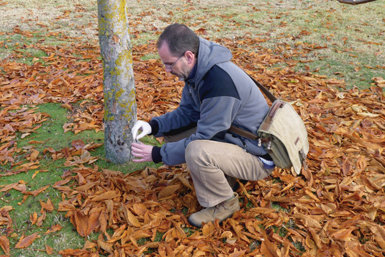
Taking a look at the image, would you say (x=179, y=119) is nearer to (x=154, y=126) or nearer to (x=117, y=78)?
(x=154, y=126)

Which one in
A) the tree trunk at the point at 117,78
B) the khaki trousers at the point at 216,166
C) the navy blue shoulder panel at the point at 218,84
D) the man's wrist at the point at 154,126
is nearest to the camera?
the navy blue shoulder panel at the point at 218,84

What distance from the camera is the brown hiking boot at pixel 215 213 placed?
9.73 ft

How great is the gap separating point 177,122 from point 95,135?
1327mm

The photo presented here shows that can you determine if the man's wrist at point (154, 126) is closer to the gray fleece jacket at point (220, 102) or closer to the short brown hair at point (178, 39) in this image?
the gray fleece jacket at point (220, 102)

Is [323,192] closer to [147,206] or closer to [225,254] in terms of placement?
[225,254]

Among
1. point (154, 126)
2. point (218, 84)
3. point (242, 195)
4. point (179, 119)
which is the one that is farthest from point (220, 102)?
point (242, 195)

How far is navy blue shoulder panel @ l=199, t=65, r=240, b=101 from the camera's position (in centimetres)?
263

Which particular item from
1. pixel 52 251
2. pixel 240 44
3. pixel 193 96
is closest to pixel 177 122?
pixel 193 96

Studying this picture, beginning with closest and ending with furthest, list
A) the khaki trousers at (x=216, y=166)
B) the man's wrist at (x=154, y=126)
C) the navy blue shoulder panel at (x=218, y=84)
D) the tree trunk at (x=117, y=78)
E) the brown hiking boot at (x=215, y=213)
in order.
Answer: the navy blue shoulder panel at (x=218, y=84)
the khaki trousers at (x=216, y=166)
the brown hiking boot at (x=215, y=213)
the tree trunk at (x=117, y=78)
the man's wrist at (x=154, y=126)

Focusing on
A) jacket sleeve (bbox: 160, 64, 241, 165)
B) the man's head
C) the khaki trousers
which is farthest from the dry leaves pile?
the man's head

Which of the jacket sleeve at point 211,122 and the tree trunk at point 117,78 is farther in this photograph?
the tree trunk at point 117,78

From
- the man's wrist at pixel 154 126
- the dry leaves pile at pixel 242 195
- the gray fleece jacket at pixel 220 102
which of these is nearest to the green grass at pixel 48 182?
the dry leaves pile at pixel 242 195

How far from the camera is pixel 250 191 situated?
11.2ft

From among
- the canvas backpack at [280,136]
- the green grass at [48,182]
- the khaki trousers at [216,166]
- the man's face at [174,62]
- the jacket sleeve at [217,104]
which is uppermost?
the man's face at [174,62]
